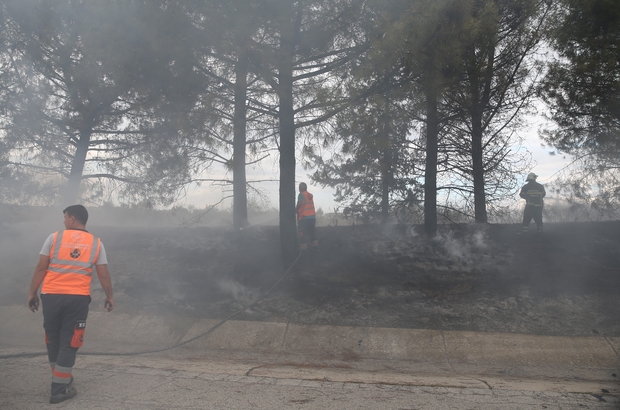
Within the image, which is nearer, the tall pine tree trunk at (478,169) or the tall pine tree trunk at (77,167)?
the tall pine tree trunk at (77,167)

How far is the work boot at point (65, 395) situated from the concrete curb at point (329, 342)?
2312 millimetres

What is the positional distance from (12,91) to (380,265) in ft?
30.5

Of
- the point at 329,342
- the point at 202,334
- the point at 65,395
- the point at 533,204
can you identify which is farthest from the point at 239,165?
the point at 65,395

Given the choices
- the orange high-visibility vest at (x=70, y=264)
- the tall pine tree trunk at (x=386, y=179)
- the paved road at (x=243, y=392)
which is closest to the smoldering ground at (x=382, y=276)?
the paved road at (x=243, y=392)

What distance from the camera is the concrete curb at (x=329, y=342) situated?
20.8 feet

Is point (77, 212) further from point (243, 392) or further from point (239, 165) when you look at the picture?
point (239, 165)

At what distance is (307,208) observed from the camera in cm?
953

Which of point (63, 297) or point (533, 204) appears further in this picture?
point (533, 204)

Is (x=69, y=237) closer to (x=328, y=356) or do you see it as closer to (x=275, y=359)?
(x=275, y=359)

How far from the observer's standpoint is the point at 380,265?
29.7 ft

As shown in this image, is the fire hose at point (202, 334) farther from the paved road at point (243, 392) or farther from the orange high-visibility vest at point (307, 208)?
the orange high-visibility vest at point (307, 208)

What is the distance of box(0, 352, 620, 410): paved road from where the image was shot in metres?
4.32

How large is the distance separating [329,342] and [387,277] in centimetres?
225

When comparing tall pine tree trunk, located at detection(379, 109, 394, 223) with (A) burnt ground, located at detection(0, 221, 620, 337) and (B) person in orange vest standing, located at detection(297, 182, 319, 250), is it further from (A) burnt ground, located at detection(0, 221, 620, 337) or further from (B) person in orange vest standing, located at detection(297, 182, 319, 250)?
(B) person in orange vest standing, located at detection(297, 182, 319, 250)
